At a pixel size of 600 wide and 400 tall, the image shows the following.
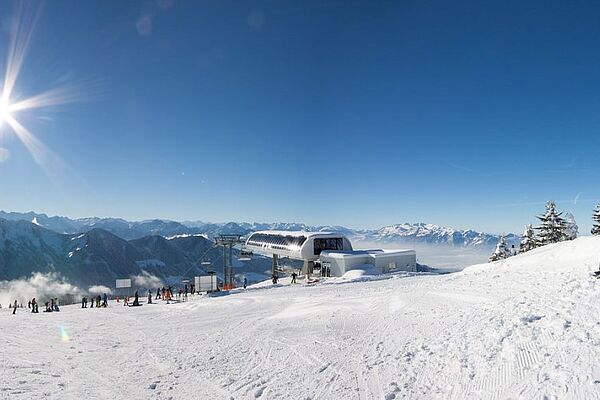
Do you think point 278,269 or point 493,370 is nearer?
point 493,370

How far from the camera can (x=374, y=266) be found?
152 feet

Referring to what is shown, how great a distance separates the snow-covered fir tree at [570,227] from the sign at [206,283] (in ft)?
161

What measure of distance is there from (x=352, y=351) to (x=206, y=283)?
27968 millimetres

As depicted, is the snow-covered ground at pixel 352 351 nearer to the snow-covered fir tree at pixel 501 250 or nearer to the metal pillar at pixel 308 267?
the metal pillar at pixel 308 267

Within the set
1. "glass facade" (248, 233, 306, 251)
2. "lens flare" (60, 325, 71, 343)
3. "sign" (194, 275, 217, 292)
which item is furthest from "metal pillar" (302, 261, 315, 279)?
"lens flare" (60, 325, 71, 343)

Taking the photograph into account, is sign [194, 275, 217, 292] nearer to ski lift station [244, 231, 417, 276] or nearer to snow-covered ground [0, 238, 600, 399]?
ski lift station [244, 231, 417, 276]

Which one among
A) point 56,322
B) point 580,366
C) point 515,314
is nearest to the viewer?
point 580,366

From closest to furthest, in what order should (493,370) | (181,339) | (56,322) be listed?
1. (493,370)
2. (181,339)
3. (56,322)

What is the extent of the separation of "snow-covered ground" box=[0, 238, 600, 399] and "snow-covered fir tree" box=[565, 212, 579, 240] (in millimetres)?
40074

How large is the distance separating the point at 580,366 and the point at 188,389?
9.37 metres

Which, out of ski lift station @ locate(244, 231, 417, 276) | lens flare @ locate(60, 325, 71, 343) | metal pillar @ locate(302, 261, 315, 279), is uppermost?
ski lift station @ locate(244, 231, 417, 276)

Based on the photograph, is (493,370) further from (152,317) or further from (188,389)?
(152,317)

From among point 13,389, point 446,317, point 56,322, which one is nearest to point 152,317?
point 56,322

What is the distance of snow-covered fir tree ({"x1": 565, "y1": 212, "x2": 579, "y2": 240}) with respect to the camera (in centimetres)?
5090
